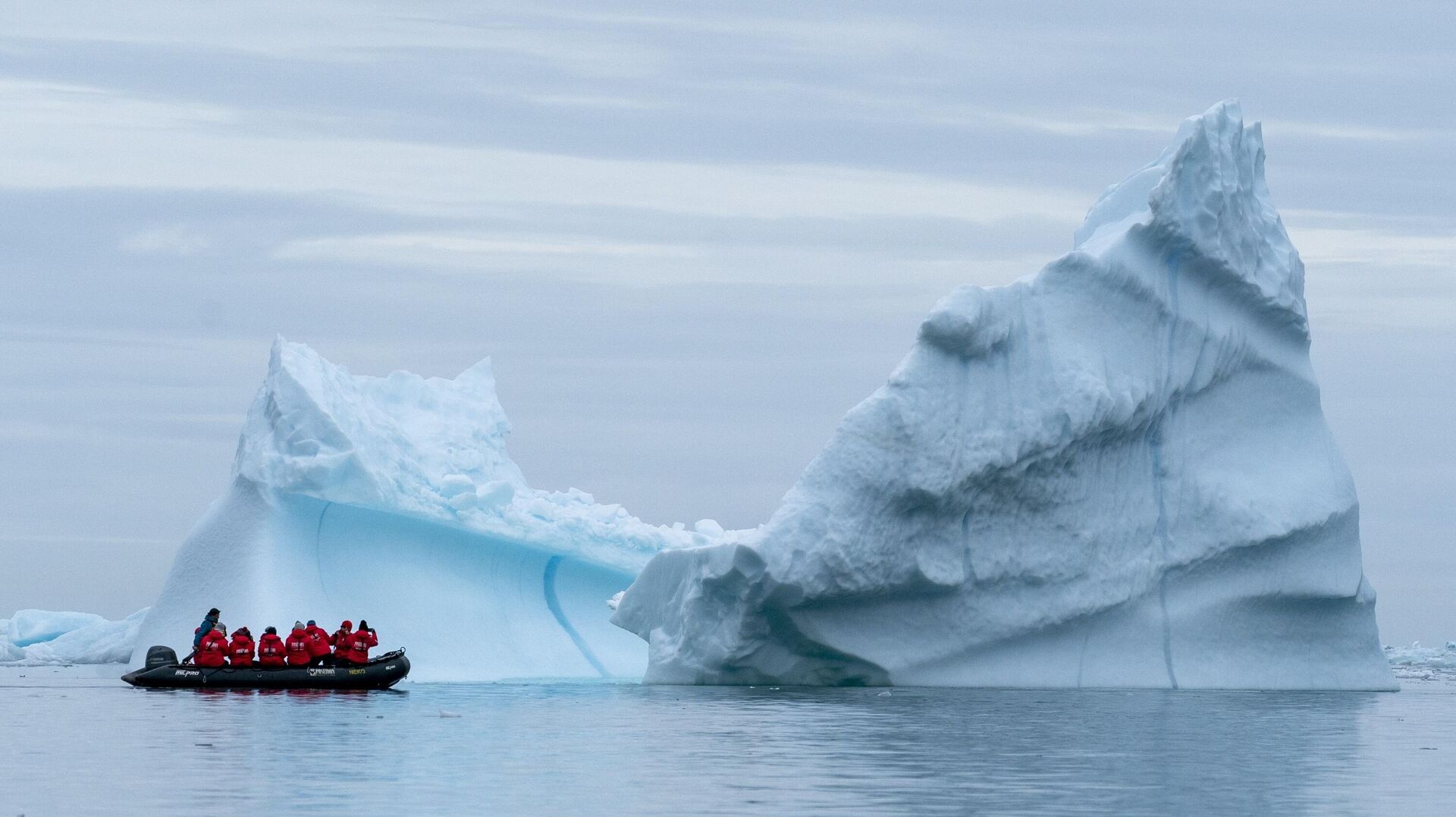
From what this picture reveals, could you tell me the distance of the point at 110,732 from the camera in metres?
18.2

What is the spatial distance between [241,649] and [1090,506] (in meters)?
11.4

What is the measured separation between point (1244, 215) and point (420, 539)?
1368 cm

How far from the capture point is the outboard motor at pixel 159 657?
27.0 metres

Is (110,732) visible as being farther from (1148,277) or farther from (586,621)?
(586,621)

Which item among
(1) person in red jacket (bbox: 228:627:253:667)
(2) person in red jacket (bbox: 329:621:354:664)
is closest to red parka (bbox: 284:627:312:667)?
(2) person in red jacket (bbox: 329:621:354:664)

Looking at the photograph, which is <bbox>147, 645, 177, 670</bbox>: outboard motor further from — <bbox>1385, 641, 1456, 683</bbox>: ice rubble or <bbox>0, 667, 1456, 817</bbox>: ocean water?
<bbox>1385, 641, 1456, 683</bbox>: ice rubble

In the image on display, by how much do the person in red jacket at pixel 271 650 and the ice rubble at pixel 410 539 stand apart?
179 centimetres

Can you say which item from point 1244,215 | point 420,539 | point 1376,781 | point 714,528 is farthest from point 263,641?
point 1376,781

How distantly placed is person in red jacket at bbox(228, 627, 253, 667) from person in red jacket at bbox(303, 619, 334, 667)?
79 centimetres

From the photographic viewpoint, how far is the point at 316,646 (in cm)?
2653

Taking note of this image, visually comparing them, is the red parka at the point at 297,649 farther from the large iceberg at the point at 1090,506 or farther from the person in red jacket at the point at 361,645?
the large iceberg at the point at 1090,506

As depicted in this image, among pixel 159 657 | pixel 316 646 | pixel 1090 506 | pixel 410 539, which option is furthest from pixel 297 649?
pixel 1090 506

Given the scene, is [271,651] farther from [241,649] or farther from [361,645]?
[361,645]

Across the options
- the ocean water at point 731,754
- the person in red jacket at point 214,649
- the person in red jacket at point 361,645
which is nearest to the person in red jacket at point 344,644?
the person in red jacket at point 361,645
